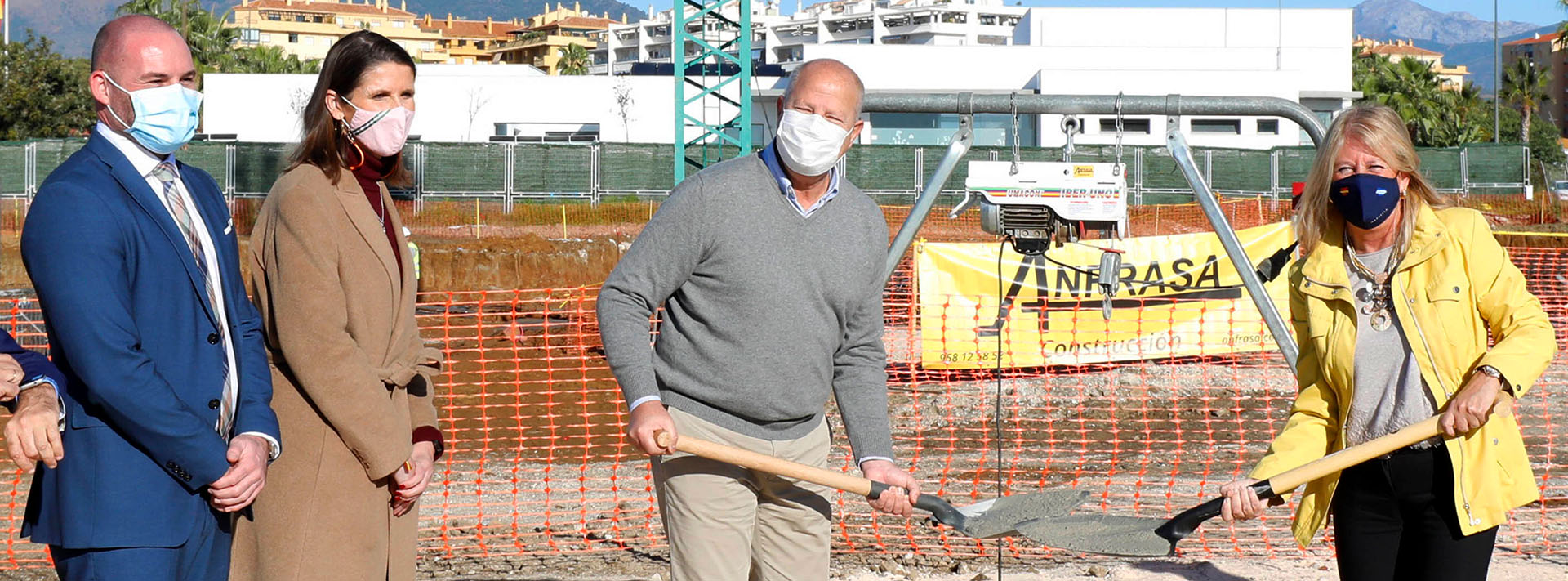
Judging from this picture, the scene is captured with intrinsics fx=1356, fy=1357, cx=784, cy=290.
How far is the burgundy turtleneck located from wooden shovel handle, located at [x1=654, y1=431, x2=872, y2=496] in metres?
0.80

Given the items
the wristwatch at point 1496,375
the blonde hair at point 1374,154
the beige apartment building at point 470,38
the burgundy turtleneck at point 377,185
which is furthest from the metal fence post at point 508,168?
the beige apartment building at point 470,38

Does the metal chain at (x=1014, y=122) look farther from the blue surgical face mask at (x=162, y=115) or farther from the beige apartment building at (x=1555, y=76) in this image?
the beige apartment building at (x=1555, y=76)

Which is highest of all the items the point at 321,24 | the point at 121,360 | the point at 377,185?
the point at 321,24

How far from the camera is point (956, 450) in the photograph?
30.4ft

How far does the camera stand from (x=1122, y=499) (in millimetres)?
7301

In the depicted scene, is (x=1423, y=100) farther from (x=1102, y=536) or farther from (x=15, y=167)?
(x=1102, y=536)

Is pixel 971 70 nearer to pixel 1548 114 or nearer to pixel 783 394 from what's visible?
pixel 783 394

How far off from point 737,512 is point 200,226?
4.67ft

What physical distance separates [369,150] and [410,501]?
85cm

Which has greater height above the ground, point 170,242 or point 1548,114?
point 1548,114

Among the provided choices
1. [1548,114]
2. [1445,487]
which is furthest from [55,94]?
[1548,114]

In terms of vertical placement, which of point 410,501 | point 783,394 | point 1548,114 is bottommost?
point 410,501

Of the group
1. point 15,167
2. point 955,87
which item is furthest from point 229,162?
point 955,87

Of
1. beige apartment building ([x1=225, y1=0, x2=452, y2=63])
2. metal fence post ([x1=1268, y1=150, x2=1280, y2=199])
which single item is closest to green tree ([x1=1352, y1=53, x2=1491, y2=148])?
metal fence post ([x1=1268, y1=150, x2=1280, y2=199])
